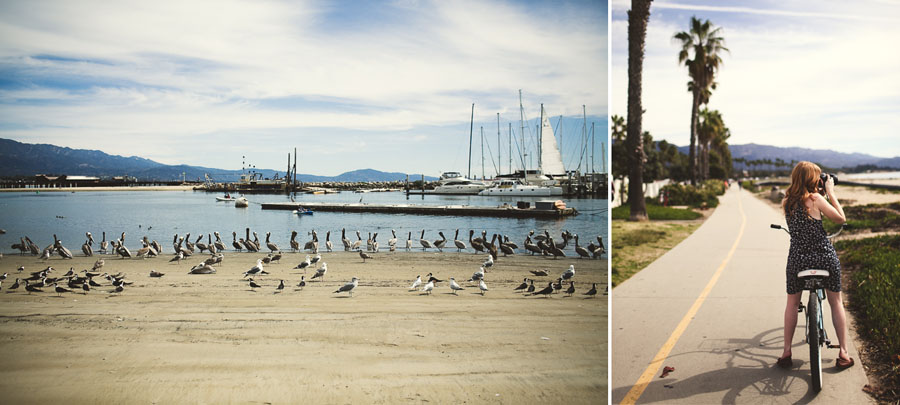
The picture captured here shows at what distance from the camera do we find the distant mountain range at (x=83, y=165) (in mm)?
3783

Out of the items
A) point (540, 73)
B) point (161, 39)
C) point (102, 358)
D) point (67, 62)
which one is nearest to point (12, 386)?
point (102, 358)

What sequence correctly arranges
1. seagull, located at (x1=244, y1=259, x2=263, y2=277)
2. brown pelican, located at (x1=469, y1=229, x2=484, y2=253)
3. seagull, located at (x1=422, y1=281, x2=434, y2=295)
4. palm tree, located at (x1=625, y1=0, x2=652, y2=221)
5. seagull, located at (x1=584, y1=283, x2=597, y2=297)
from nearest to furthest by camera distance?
seagull, located at (x1=584, y1=283, x2=597, y2=297) < seagull, located at (x1=422, y1=281, x2=434, y2=295) < seagull, located at (x1=244, y1=259, x2=263, y2=277) < brown pelican, located at (x1=469, y1=229, x2=484, y2=253) < palm tree, located at (x1=625, y1=0, x2=652, y2=221)

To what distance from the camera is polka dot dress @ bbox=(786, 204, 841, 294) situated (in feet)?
9.87

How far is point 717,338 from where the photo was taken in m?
4.05

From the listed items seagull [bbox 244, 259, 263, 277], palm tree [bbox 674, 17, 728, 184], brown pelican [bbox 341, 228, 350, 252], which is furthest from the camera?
palm tree [bbox 674, 17, 728, 184]

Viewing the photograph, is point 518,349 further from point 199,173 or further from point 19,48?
point 19,48

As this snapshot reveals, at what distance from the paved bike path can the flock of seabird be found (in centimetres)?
67

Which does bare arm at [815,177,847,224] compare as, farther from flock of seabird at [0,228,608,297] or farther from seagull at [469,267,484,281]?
seagull at [469,267,484,281]

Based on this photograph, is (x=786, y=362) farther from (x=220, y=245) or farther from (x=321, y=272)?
(x=220, y=245)

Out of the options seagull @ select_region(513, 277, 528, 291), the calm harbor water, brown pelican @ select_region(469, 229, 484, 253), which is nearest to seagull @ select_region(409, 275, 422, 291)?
the calm harbor water

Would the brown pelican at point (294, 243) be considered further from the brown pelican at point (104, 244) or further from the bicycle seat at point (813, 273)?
the bicycle seat at point (813, 273)

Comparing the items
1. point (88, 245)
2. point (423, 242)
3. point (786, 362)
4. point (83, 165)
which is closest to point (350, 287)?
point (88, 245)

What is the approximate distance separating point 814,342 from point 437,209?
3433 mm

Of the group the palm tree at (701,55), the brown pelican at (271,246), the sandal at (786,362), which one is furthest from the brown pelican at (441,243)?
the palm tree at (701,55)
